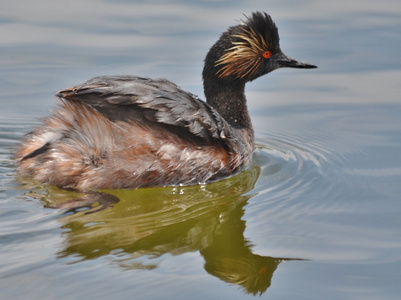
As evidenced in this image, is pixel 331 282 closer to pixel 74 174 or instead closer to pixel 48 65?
pixel 74 174

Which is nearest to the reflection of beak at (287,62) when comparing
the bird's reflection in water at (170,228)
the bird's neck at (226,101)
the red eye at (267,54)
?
the red eye at (267,54)

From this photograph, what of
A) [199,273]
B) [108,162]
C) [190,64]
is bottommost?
[199,273]

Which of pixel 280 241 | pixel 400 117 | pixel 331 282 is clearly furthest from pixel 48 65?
pixel 331 282

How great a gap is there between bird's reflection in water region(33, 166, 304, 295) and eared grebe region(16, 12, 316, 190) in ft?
0.51

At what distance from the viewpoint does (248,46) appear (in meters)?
8.29

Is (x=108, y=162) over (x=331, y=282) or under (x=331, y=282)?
over

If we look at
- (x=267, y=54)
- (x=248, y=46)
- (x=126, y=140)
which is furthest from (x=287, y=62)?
(x=126, y=140)

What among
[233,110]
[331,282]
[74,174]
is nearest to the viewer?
[331,282]

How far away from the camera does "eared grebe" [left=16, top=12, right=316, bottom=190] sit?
6.69 meters

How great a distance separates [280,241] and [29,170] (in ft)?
7.77

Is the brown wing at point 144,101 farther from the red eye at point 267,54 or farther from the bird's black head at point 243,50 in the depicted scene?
the red eye at point 267,54

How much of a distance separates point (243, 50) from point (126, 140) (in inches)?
80.6

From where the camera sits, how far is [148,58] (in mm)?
10172

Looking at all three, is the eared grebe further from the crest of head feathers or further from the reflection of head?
the reflection of head
